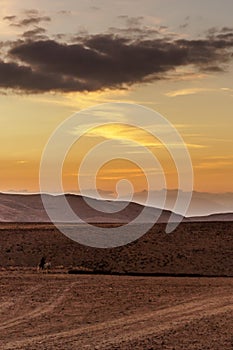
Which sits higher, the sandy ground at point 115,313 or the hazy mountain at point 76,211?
the hazy mountain at point 76,211

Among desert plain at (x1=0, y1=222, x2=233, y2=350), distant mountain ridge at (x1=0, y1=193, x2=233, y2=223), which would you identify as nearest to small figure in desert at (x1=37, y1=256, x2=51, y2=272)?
desert plain at (x1=0, y1=222, x2=233, y2=350)

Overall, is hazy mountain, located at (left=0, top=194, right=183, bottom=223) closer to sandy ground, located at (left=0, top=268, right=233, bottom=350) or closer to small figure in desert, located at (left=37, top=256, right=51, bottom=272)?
small figure in desert, located at (left=37, top=256, right=51, bottom=272)

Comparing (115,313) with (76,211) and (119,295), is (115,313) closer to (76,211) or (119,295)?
(119,295)

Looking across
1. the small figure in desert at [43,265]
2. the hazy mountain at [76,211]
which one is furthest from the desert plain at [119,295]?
the hazy mountain at [76,211]

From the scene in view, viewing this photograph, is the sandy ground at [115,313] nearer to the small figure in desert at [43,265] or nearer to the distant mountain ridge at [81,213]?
the small figure in desert at [43,265]

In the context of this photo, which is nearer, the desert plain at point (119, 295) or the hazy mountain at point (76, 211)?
the desert plain at point (119, 295)

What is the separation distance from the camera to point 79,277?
36.2m

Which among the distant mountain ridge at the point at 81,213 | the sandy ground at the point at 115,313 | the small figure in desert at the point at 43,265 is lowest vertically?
the sandy ground at the point at 115,313

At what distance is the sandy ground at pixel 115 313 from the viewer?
20.0 meters

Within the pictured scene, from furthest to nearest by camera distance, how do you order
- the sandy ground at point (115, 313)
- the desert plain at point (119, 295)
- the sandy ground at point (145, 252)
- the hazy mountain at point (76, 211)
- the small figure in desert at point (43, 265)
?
the hazy mountain at point (76, 211) → the sandy ground at point (145, 252) → the small figure in desert at point (43, 265) → the desert plain at point (119, 295) → the sandy ground at point (115, 313)

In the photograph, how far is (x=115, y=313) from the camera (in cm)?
2462

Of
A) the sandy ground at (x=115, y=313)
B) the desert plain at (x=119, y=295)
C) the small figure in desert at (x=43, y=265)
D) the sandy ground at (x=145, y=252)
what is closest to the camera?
the sandy ground at (x=115, y=313)

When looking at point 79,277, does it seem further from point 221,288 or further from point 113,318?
point 113,318

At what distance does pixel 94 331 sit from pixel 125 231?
37.3m
